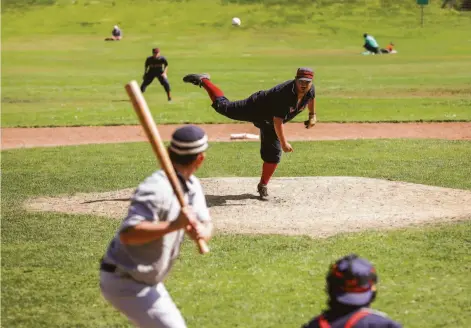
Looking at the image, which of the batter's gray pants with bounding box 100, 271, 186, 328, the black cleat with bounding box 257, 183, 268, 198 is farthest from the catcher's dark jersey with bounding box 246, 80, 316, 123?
the batter's gray pants with bounding box 100, 271, 186, 328

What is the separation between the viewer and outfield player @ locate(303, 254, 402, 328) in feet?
15.1

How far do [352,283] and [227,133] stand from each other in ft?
61.5

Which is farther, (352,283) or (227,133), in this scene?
(227,133)

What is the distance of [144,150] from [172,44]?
40833 millimetres

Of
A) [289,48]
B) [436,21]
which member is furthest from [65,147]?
[436,21]

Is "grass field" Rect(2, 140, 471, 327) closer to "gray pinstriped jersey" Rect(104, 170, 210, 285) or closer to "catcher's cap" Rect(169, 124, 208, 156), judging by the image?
"gray pinstriped jersey" Rect(104, 170, 210, 285)

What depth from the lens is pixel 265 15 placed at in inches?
2918

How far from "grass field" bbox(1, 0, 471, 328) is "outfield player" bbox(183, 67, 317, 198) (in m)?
2.42

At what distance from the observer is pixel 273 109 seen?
1340 centimetres

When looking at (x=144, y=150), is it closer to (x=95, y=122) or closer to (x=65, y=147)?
(x=65, y=147)

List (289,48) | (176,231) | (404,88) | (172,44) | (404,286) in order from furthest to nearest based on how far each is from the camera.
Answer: (172,44) < (289,48) < (404,88) < (404,286) < (176,231)

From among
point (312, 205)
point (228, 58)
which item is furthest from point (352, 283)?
point (228, 58)

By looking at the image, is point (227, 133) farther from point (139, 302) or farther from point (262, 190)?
point (139, 302)

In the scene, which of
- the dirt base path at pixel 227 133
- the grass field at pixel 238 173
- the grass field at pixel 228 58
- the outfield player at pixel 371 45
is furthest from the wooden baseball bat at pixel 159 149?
the outfield player at pixel 371 45
